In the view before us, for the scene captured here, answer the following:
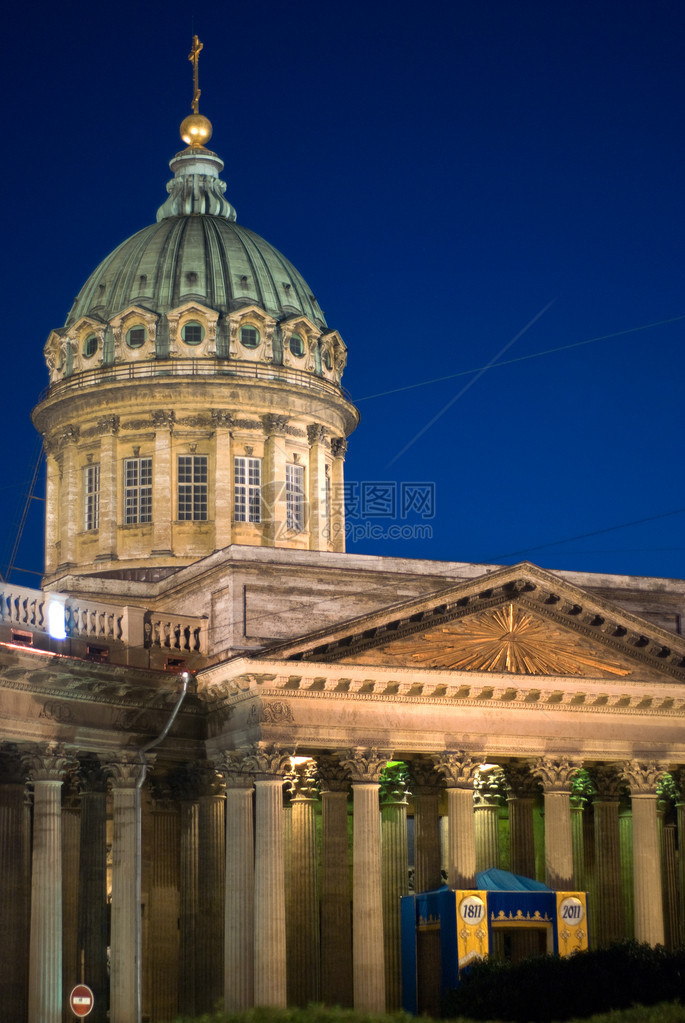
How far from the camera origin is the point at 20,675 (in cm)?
3878

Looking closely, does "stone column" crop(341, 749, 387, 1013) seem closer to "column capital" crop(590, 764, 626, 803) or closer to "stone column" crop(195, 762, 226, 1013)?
"stone column" crop(195, 762, 226, 1013)

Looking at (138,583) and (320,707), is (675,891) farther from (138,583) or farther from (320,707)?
(138,583)

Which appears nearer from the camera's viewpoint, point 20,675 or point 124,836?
point 20,675

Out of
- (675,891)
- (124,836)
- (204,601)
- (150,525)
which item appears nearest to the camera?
(124,836)

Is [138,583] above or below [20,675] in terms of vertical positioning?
above

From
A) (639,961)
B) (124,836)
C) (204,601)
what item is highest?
(204,601)

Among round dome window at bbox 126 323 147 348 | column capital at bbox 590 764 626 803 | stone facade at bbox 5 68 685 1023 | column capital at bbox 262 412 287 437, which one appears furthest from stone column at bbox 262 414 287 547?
column capital at bbox 590 764 626 803

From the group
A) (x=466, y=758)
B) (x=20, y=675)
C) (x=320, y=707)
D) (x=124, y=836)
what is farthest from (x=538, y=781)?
(x=20, y=675)

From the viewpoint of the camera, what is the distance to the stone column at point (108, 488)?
2247 inches

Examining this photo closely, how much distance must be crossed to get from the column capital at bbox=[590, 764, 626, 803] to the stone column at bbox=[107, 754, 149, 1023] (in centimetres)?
1355

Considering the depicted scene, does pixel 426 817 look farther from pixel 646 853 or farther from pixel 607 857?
pixel 646 853

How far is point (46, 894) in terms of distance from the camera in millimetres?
38812

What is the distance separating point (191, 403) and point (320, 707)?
711 inches

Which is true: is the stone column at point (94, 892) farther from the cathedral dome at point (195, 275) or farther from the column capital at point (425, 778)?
the cathedral dome at point (195, 275)
